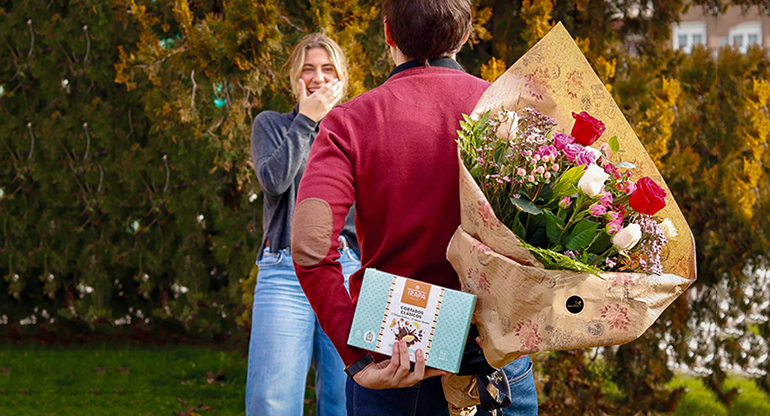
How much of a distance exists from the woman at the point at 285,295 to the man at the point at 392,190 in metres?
0.98

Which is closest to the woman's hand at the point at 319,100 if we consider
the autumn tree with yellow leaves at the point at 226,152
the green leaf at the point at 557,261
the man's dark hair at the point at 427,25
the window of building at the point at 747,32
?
the autumn tree with yellow leaves at the point at 226,152

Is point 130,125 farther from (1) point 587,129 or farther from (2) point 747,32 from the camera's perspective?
(2) point 747,32

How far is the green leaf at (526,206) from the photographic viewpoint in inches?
49.2

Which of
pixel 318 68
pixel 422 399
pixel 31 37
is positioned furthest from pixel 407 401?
pixel 31 37

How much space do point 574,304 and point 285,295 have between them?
147 centimetres

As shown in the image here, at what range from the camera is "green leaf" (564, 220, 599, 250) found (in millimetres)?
1248

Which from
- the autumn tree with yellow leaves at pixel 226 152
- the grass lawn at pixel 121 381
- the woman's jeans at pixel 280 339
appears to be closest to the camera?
the woman's jeans at pixel 280 339

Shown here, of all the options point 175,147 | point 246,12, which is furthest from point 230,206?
point 246,12

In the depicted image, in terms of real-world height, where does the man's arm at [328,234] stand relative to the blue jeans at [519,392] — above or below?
above

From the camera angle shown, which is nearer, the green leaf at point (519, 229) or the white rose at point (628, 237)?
the white rose at point (628, 237)

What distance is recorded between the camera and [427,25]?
4.94ft

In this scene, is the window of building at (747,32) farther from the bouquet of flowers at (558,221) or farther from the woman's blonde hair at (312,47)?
the bouquet of flowers at (558,221)

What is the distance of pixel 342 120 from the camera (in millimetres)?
1476

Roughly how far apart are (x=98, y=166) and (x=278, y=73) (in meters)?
3.29
